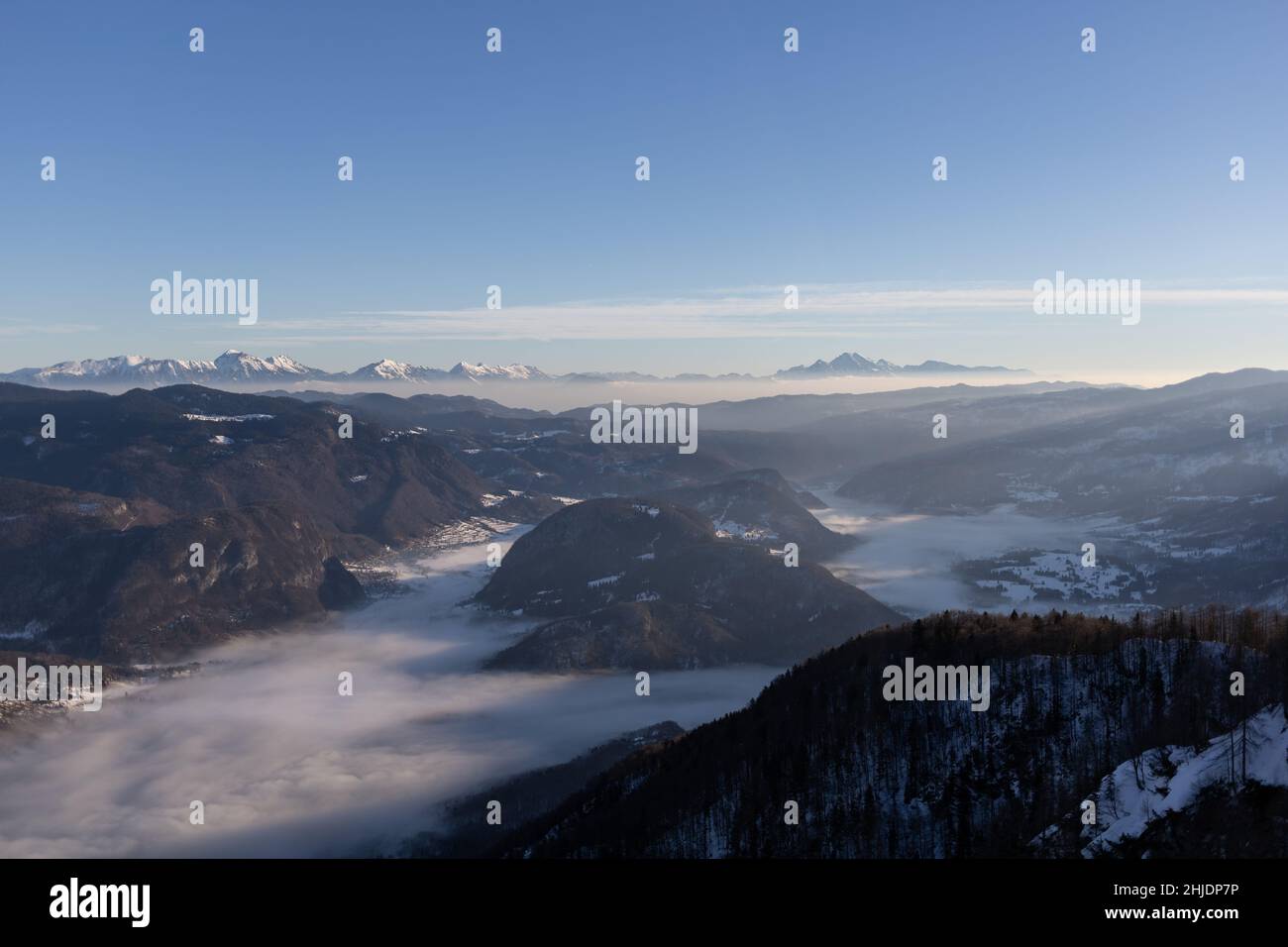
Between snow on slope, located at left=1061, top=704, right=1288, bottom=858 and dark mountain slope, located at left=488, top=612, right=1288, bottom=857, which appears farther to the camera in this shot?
dark mountain slope, located at left=488, top=612, right=1288, bottom=857

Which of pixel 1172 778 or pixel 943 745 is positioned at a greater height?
pixel 1172 778

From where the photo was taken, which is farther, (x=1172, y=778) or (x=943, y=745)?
(x=943, y=745)

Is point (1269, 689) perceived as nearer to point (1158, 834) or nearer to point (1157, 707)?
point (1157, 707)

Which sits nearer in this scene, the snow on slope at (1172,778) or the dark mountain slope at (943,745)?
the snow on slope at (1172,778)
